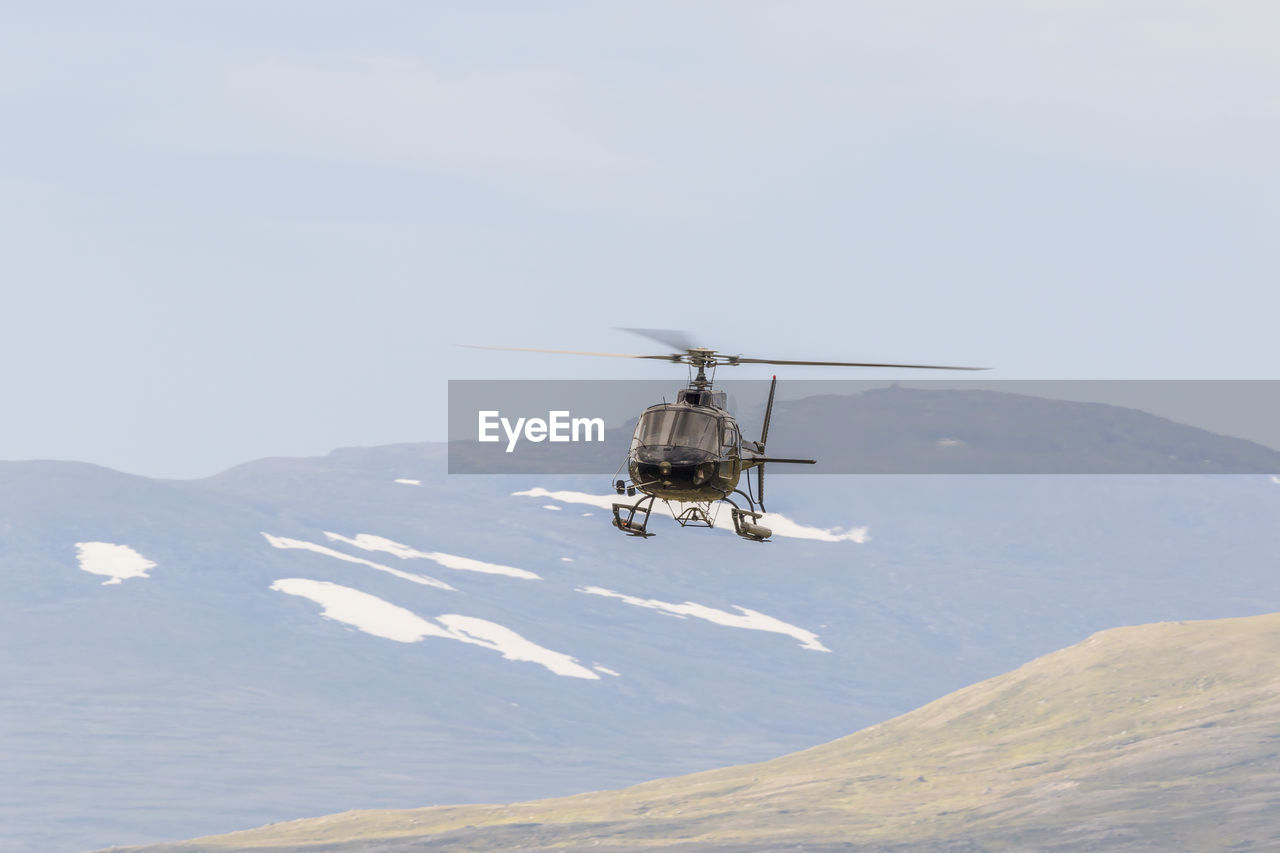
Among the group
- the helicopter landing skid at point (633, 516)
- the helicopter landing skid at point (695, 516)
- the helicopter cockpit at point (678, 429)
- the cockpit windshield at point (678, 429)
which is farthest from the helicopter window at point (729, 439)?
the helicopter landing skid at point (633, 516)

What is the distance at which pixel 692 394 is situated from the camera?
7500 centimetres

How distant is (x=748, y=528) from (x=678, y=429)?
5.42 metres

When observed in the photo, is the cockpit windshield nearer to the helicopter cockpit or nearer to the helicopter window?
the helicopter cockpit

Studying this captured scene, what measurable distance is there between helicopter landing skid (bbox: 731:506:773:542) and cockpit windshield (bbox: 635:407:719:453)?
11.4 ft

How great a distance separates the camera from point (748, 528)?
244 ft

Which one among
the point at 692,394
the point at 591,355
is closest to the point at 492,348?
the point at 591,355

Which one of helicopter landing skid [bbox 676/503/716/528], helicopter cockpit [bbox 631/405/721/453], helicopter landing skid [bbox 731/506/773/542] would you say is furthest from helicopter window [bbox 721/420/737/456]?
helicopter landing skid [bbox 676/503/716/528]

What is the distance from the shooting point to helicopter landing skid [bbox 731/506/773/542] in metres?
73.6

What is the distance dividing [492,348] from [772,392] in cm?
1329

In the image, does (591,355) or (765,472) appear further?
(765,472)

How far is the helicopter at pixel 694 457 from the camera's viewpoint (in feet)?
237

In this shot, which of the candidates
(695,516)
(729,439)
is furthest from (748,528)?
(729,439)

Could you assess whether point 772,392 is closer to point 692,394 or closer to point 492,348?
point 692,394

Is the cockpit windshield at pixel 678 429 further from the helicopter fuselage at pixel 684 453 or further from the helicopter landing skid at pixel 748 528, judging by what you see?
the helicopter landing skid at pixel 748 528
